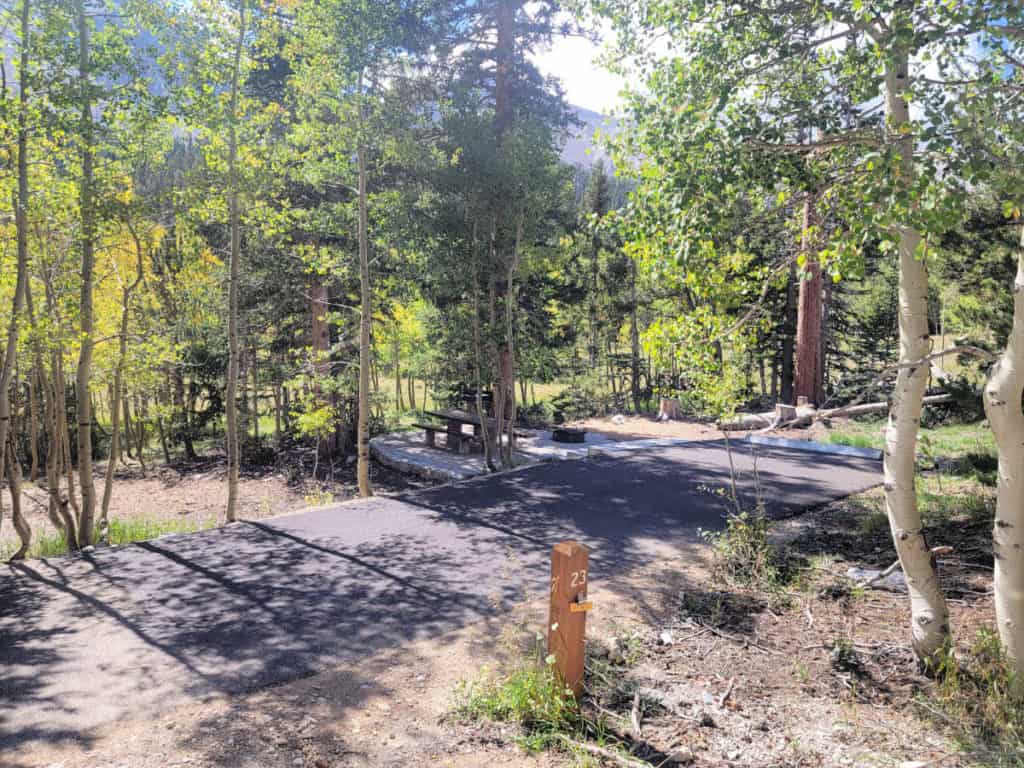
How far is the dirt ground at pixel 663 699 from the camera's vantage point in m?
3.11

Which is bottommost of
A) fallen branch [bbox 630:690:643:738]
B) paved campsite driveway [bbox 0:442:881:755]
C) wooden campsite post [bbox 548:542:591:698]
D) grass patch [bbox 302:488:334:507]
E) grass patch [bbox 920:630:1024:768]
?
grass patch [bbox 302:488:334:507]

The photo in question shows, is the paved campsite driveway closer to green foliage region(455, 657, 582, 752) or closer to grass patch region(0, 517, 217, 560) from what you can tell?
green foliage region(455, 657, 582, 752)

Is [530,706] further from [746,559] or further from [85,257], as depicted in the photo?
[85,257]

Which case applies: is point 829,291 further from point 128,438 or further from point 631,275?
point 128,438

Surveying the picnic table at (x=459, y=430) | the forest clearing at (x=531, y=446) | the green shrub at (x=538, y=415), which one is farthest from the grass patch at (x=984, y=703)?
the green shrub at (x=538, y=415)

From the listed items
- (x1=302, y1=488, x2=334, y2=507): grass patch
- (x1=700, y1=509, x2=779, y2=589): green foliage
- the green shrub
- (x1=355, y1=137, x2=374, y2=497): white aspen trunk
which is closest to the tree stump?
the green shrub

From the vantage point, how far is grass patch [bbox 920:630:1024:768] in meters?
2.91

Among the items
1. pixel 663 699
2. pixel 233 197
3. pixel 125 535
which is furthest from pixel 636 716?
pixel 125 535

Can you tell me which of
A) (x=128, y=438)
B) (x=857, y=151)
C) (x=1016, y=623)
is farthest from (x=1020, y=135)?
(x=128, y=438)

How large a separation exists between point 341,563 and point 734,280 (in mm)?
4641

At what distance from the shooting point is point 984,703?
326cm

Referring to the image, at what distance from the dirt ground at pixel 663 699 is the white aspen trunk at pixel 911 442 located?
34 cm

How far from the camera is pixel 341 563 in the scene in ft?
21.2

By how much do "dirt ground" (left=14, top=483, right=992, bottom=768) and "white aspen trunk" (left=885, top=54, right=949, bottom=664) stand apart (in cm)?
34
